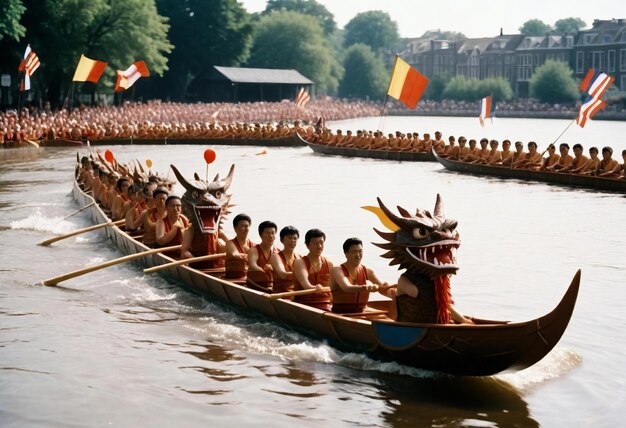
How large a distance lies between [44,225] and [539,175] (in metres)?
16.8

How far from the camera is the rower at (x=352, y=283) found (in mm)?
11242

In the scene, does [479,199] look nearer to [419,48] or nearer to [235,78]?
[235,78]

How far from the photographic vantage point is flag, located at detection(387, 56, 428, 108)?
102ft

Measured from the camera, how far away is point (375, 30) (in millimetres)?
170250

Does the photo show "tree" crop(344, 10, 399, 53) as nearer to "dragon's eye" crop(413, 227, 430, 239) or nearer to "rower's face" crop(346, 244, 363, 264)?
"rower's face" crop(346, 244, 363, 264)

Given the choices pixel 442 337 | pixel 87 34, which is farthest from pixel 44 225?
pixel 87 34

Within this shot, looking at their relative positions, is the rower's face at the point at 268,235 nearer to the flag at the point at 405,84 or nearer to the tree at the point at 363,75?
the flag at the point at 405,84

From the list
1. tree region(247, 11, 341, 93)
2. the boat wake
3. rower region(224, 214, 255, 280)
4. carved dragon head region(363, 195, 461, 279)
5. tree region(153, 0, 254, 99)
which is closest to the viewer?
carved dragon head region(363, 195, 461, 279)

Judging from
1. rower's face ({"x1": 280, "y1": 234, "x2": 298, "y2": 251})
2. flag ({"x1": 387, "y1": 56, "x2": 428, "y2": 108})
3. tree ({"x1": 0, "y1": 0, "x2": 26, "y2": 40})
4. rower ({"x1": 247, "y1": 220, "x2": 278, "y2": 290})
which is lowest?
rower ({"x1": 247, "y1": 220, "x2": 278, "y2": 290})

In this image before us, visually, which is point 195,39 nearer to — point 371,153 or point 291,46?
point 291,46

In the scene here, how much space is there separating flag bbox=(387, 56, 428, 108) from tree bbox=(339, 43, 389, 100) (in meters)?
98.4

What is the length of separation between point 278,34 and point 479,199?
7820 cm

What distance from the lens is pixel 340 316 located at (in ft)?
36.5

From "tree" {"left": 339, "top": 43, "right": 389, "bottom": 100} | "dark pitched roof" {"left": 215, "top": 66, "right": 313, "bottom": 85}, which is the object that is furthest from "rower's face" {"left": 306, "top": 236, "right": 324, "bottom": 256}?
"tree" {"left": 339, "top": 43, "right": 389, "bottom": 100}
